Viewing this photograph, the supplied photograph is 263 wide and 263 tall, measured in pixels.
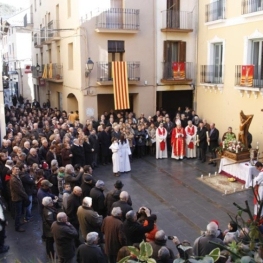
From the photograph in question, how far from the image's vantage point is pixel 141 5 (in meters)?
19.1

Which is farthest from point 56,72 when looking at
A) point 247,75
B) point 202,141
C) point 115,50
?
point 247,75

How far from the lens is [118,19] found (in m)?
19.0

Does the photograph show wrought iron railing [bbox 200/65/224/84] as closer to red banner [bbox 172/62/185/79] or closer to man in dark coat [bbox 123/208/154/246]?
red banner [bbox 172/62/185/79]

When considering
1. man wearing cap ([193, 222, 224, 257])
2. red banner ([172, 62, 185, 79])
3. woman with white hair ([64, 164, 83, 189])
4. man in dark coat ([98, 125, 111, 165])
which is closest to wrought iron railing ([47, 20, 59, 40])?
red banner ([172, 62, 185, 79])

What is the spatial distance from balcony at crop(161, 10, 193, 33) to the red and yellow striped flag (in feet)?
10.5

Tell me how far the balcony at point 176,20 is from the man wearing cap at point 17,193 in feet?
43.0

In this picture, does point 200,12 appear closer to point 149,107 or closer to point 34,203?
point 149,107

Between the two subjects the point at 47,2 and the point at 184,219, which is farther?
the point at 47,2

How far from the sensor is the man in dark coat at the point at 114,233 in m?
7.07

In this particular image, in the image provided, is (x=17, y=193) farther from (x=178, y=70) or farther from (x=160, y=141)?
(x=178, y=70)

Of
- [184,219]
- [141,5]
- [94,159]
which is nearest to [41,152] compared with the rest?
[94,159]

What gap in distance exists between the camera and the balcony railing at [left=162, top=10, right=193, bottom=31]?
19750mm

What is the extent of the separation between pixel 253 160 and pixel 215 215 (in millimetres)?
3174

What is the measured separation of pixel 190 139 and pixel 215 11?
687 cm
